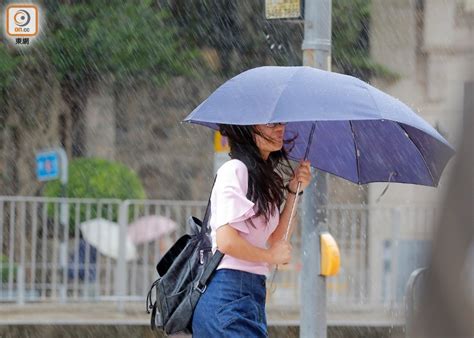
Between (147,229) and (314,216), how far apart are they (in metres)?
3.08

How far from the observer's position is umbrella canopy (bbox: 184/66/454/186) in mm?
5246

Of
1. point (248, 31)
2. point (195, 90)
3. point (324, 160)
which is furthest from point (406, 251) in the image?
point (195, 90)

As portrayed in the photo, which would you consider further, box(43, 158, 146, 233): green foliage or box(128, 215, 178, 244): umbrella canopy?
box(43, 158, 146, 233): green foliage

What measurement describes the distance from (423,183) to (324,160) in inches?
18.3

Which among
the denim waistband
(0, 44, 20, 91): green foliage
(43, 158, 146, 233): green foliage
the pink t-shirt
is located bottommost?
(43, 158, 146, 233): green foliage

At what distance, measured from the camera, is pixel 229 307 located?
4922 mm

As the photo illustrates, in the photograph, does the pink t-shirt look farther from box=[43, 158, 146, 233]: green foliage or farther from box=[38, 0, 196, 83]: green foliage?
box=[38, 0, 196, 83]: green foliage

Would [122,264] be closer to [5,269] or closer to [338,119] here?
[5,269]

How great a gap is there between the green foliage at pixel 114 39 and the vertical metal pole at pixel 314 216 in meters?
6.57

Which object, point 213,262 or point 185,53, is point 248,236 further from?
point 185,53

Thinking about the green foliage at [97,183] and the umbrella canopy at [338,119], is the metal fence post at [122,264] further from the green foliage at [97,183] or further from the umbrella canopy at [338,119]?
the umbrella canopy at [338,119]

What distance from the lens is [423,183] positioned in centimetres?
584

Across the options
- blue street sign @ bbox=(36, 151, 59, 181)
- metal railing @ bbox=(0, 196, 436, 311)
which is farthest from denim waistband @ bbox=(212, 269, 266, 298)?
blue street sign @ bbox=(36, 151, 59, 181)

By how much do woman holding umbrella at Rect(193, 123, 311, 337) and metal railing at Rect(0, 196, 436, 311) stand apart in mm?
5994
